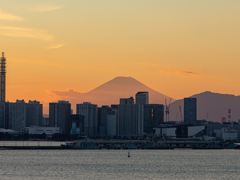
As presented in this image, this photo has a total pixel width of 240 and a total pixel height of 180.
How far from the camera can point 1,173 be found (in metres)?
134

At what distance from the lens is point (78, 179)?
12006 centimetres

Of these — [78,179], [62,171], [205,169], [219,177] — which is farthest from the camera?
[205,169]

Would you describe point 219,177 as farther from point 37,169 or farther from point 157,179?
point 37,169

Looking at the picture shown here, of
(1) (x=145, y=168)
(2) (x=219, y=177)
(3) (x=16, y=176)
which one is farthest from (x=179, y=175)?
(3) (x=16, y=176)

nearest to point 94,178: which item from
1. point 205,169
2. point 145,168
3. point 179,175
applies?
point 179,175

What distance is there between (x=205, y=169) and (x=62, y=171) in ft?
135

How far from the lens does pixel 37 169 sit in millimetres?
147500

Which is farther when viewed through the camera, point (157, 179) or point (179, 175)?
point (179, 175)

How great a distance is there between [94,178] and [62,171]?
21101mm

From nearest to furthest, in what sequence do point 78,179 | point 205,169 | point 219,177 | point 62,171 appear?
1. point 78,179
2. point 219,177
3. point 62,171
4. point 205,169

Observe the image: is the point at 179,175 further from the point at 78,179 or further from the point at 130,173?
the point at 78,179

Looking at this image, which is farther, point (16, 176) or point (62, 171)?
point (62, 171)

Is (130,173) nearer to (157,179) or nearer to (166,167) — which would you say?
(157,179)

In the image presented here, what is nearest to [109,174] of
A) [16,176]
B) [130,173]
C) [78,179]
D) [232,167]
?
[130,173]
